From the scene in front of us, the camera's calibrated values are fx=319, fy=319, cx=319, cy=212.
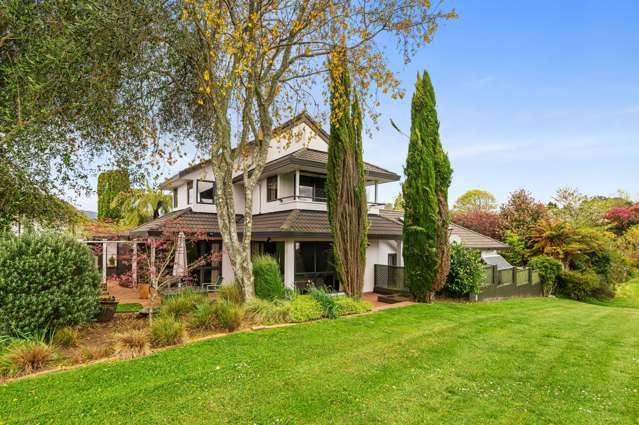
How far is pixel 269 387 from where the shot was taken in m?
4.73

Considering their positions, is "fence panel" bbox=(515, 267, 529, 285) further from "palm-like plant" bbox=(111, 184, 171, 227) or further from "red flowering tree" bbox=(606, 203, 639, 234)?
"palm-like plant" bbox=(111, 184, 171, 227)

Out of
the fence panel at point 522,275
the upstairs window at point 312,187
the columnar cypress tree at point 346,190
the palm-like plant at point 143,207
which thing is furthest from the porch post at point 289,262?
the palm-like plant at point 143,207

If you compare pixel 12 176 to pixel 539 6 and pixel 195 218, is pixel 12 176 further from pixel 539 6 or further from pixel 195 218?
pixel 539 6

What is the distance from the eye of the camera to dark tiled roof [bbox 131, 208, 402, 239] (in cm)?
1218

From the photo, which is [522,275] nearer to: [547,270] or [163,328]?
[547,270]

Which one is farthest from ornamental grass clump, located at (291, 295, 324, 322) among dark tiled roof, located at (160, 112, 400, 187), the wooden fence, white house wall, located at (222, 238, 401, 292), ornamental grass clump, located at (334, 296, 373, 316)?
the wooden fence

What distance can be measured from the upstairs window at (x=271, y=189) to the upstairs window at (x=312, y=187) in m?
1.33

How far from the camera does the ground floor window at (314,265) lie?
529 inches

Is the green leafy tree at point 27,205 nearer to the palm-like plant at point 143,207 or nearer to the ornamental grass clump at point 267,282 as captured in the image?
the ornamental grass clump at point 267,282

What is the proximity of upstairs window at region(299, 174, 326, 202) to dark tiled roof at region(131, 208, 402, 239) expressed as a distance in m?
1.04

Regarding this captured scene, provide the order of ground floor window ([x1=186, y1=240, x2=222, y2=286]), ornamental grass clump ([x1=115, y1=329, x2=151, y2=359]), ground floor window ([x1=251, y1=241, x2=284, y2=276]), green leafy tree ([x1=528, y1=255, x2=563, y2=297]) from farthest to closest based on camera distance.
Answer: green leafy tree ([x1=528, y1=255, x2=563, y2=297])
ground floor window ([x1=186, y1=240, x2=222, y2=286])
ground floor window ([x1=251, y1=241, x2=284, y2=276])
ornamental grass clump ([x1=115, y1=329, x2=151, y2=359])

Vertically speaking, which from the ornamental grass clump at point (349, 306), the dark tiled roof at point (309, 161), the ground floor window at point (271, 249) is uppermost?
the dark tiled roof at point (309, 161)

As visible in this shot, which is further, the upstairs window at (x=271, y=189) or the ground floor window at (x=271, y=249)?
the upstairs window at (x=271, y=189)

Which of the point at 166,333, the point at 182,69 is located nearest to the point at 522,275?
the point at 166,333
